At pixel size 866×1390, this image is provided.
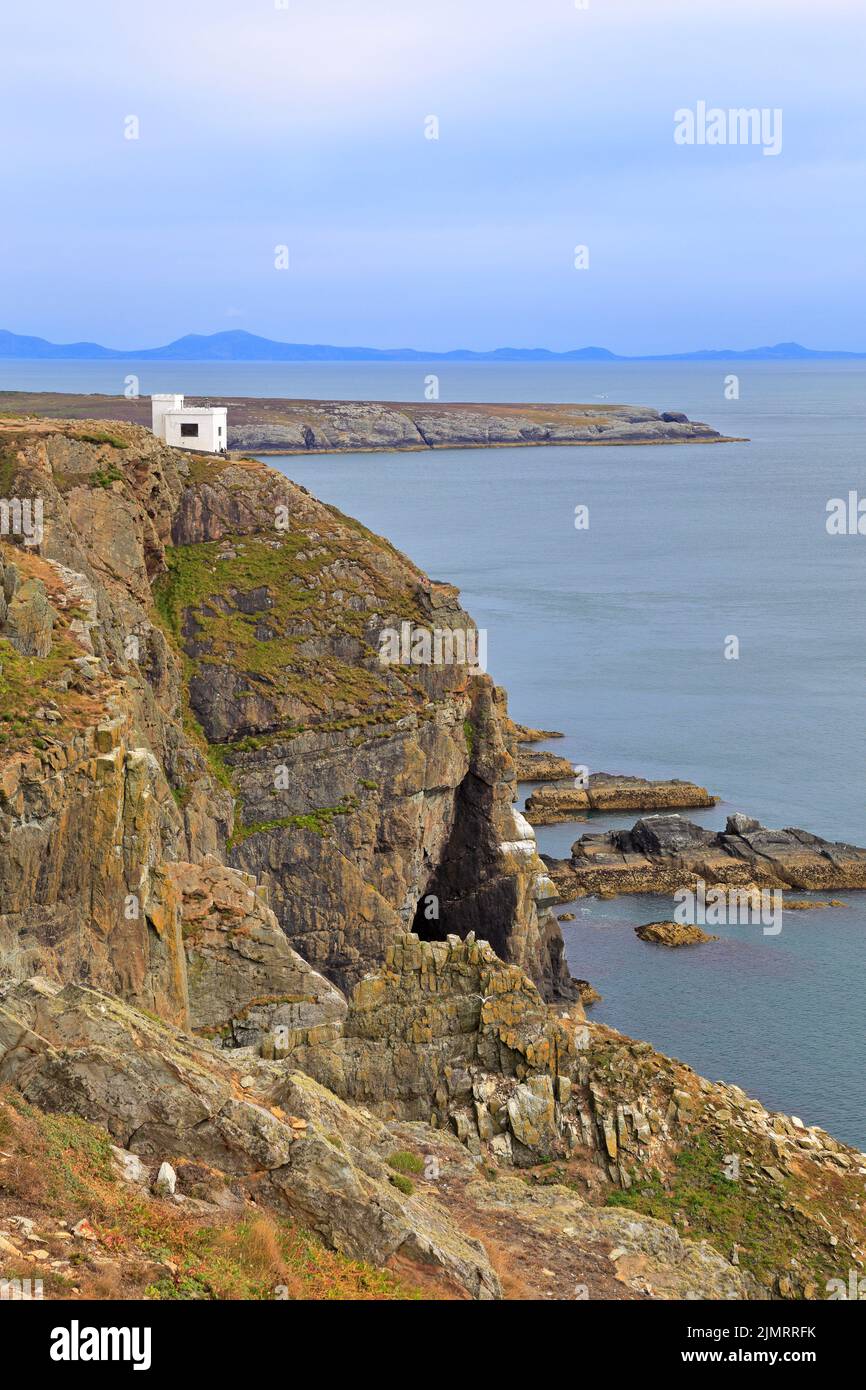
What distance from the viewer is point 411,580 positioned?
56375 millimetres

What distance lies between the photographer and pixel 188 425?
67000 millimetres

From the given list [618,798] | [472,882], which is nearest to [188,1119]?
[472,882]

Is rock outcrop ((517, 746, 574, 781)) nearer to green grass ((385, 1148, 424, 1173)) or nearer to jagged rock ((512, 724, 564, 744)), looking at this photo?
jagged rock ((512, 724, 564, 744))

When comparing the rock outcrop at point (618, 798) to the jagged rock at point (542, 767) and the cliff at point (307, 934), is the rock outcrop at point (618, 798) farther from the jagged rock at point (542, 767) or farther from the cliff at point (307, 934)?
the cliff at point (307, 934)

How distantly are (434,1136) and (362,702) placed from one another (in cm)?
2230

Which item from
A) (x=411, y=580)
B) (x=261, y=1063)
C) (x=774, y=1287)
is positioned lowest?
(x=774, y=1287)

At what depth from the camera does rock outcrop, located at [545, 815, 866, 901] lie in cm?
7231

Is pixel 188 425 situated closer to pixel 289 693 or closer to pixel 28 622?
pixel 289 693

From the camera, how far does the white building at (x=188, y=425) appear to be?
66438 mm

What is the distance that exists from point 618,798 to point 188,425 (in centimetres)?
3209

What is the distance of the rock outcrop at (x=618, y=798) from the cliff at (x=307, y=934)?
24.7 meters

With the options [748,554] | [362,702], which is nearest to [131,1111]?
[362,702]

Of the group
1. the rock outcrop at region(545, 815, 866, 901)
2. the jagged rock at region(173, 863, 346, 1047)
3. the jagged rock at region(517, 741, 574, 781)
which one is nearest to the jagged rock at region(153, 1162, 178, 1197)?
the jagged rock at region(173, 863, 346, 1047)
